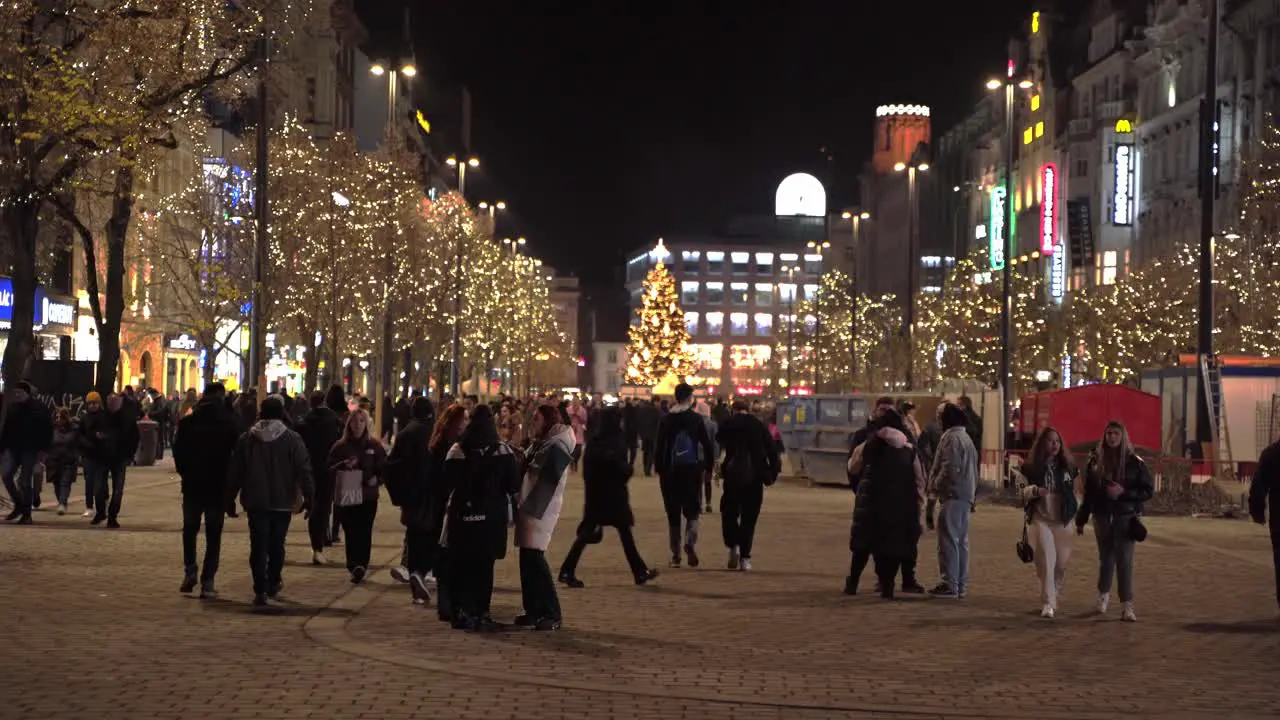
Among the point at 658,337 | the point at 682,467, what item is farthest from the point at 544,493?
the point at 658,337

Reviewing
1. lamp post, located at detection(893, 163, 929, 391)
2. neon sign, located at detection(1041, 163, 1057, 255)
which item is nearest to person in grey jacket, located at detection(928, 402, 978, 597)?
lamp post, located at detection(893, 163, 929, 391)

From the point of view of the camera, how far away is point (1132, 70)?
88.8 meters

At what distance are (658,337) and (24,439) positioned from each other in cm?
14235

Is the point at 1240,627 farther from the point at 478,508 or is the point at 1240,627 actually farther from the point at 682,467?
the point at 682,467

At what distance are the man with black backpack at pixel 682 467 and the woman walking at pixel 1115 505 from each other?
488 cm

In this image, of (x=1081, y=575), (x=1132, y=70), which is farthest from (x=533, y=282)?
(x=1081, y=575)

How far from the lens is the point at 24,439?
2419 centimetres

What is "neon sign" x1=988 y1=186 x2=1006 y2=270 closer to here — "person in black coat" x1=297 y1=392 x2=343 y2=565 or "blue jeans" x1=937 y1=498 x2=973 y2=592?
"person in black coat" x1=297 y1=392 x2=343 y2=565

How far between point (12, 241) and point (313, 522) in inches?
345

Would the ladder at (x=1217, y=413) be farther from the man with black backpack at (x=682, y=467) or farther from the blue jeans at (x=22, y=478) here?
the blue jeans at (x=22, y=478)

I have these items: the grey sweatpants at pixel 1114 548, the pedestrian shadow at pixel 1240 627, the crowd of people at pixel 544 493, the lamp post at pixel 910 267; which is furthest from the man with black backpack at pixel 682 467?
the lamp post at pixel 910 267

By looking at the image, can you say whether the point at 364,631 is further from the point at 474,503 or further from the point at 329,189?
the point at 329,189

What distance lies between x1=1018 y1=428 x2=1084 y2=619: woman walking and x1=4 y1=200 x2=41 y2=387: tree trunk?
13908mm

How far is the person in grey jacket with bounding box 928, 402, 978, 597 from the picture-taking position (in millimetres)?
17391
